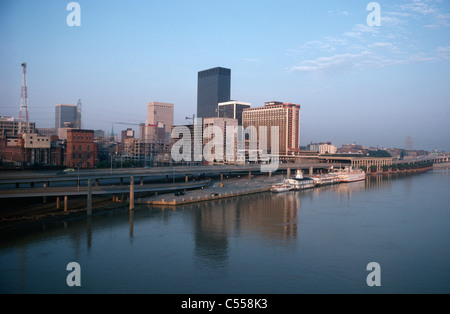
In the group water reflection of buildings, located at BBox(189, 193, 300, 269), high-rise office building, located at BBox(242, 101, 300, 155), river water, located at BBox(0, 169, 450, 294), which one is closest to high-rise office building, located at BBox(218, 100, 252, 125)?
high-rise office building, located at BBox(242, 101, 300, 155)

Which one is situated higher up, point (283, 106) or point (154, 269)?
point (283, 106)

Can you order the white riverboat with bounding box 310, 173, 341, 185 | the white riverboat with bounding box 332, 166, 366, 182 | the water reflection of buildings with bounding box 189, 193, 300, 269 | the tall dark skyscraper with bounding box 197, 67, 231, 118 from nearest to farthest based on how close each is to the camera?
1. the water reflection of buildings with bounding box 189, 193, 300, 269
2. the white riverboat with bounding box 310, 173, 341, 185
3. the white riverboat with bounding box 332, 166, 366, 182
4. the tall dark skyscraper with bounding box 197, 67, 231, 118

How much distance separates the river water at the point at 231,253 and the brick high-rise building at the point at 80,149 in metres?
21.9

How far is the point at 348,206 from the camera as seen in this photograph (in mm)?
26484

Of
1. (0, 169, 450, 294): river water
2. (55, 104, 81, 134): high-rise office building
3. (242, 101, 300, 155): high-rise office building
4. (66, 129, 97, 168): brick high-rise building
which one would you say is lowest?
(0, 169, 450, 294): river water

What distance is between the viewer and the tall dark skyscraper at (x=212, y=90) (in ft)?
464

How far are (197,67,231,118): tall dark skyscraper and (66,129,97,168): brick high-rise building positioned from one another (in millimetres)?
97561

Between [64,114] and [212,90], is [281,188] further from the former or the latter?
[212,90]

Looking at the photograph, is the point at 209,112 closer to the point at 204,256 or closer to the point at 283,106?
the point at 283,106

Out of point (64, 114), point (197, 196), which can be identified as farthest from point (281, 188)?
point (64, 114)

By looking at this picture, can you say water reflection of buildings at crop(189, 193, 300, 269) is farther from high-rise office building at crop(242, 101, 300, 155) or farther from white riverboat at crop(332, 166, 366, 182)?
high-rise office building at crop(242, 101, 300, 155)

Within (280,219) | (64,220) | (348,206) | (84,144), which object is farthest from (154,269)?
(84,144)

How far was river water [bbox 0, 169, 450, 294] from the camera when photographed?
11.1m
